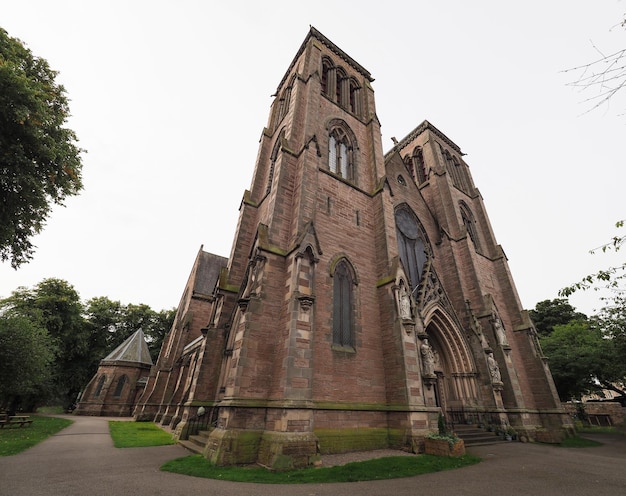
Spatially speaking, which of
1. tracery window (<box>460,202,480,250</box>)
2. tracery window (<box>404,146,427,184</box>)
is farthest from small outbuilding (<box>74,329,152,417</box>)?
tracery window (<box>460,202,480,250</box>)

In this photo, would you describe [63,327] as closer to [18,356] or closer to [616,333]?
[18,356]

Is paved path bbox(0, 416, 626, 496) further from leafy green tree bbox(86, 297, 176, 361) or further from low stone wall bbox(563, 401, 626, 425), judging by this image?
leafy green tree bbox(86, 297, 176, 361)


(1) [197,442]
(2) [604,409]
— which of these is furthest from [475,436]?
(2) [604,409]

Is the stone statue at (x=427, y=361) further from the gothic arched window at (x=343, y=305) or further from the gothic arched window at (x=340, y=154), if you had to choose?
the gothic arched window at (x=340, y=154)

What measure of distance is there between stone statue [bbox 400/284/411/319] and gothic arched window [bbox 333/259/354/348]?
1.96 m

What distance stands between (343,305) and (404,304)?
2.46 m

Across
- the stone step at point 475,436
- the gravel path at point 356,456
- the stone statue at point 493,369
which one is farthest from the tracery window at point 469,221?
the gravel path at point 356,456

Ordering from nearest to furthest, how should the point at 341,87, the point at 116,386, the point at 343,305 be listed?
the point at 343,305 < the point at 341,87 < the point at 116,386

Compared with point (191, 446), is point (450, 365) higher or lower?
higher

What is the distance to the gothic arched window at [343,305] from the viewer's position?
1134 cm

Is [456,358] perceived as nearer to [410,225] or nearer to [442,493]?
[410,225]

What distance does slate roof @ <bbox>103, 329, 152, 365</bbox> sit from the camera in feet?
102

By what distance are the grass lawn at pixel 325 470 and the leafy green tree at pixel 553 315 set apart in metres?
37.4

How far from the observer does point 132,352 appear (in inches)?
1265
